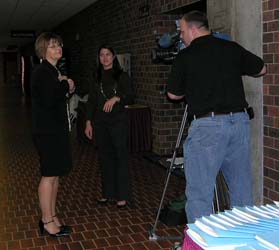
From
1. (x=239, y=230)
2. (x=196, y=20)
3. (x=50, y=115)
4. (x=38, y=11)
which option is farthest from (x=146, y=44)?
(x=38, y=11)

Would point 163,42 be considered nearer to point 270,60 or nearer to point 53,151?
point 270,60

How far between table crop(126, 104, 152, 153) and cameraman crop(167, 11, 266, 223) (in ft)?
13.3

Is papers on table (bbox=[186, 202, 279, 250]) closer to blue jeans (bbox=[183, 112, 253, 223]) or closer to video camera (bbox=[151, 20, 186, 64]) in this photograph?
blue jeans (bbox=[183, 112, 253, 223])

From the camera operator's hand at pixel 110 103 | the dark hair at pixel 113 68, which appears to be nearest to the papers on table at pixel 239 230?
the camera operator's hand at pixel 110 103

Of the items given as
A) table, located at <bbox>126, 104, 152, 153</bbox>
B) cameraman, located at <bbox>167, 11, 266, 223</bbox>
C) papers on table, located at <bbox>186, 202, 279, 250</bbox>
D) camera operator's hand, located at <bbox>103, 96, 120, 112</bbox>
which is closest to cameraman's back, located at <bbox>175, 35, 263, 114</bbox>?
cameraman, located at <bbox>167, 11, 266, 223</bbox>

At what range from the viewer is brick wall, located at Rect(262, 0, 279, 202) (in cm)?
353

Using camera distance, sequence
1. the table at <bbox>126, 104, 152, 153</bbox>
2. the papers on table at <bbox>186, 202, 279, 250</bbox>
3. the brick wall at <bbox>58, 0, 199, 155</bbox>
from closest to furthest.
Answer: the papers on table at <bbox>186, 202, 279, 250</bbox>
the brick wall at <bbox>58, 0, 199, 155</bbox>
the table at <bbox>126, 104, 152, 153</bbox>

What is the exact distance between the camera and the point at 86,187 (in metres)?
5.12

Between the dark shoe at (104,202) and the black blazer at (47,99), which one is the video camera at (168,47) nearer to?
the black blazer at (47,99)

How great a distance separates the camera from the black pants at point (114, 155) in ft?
13.7

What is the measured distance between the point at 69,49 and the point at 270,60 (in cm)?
1055

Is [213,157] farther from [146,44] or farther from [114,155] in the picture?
[146,44]

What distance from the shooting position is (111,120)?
13.6ft

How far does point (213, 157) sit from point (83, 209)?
2019 millimetres
